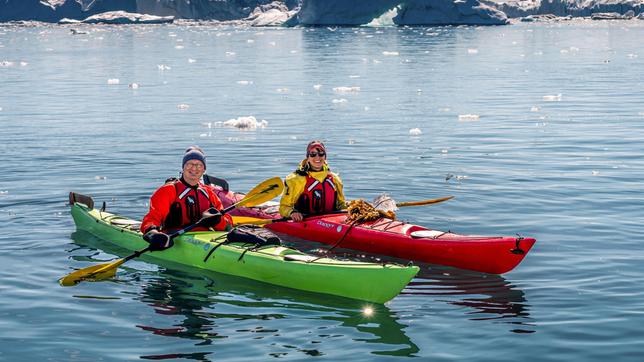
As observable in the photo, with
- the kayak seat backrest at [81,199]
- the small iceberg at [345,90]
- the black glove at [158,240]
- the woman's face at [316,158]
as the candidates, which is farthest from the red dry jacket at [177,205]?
the small iceberg at [345,90]

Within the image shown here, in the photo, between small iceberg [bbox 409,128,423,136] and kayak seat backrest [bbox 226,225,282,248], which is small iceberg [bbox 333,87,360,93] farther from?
kayak seat backrest [bbox 226,225,282,248]

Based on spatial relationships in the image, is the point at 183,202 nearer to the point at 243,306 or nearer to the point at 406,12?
the point at 243,306

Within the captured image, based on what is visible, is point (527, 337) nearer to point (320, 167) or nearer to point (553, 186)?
point (320, 167)

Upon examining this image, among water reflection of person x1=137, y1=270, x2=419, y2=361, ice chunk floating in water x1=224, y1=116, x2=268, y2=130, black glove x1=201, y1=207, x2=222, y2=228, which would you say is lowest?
water reflection of person x1=137, y1=270, x2=419, y2=361

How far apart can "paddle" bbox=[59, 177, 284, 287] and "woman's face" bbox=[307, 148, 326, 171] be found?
1.84 feet

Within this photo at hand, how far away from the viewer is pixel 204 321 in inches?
384

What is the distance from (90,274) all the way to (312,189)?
385cm

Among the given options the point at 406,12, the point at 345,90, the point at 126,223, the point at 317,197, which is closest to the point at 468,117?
the point at 345,90

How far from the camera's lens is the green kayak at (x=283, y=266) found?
10039mm

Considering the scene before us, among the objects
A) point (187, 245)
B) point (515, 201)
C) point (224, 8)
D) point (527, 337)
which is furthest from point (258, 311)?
point (224, 8)

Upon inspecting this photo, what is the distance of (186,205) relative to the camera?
38.9 feet

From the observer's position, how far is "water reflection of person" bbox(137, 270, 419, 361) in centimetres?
920

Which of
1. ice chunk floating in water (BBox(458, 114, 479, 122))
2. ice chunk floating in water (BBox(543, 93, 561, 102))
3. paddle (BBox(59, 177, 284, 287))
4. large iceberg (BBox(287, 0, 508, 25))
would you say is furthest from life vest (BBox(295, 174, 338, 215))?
large iceberg (BBox(287, 0, 508, 25))

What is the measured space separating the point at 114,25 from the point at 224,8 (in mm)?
16398
